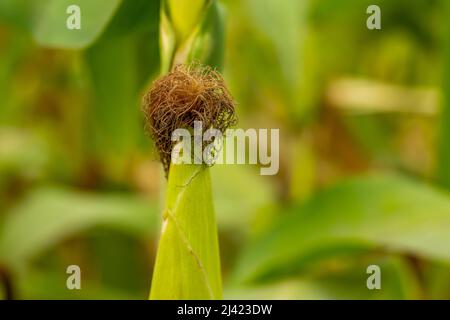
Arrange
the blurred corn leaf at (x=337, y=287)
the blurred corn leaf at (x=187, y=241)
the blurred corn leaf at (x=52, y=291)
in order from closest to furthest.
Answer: the blurred corn leaf at (x=187, y=241)
the blurred corn leaf at (x=337, y=287)
the blurred corn leaf at (x=52, y=291)

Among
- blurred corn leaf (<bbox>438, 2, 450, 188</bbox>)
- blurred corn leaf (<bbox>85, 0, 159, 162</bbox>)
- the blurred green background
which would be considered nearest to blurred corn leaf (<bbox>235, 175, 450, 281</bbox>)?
the blurred green background

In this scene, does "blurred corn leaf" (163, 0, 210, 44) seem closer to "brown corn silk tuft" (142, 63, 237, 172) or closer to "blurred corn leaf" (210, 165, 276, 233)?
"brown corn silk tuft" (142, 63, 237, 172)

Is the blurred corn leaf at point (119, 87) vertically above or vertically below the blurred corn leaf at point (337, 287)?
above

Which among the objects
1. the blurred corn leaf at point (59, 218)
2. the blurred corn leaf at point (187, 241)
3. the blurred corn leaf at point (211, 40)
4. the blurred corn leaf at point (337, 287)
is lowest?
the blurred corn leaf at point (337, 287)

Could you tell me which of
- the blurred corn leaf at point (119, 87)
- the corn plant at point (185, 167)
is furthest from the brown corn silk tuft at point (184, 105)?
the blurred corn leaf at point (119, 87)

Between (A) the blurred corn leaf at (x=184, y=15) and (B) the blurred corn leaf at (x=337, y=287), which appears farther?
(B) the blurred corn leaf at (x=337, y=287)

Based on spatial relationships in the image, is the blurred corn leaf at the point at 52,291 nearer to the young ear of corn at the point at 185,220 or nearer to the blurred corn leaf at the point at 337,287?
the blurred corn leaf at the point at 337,287
